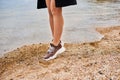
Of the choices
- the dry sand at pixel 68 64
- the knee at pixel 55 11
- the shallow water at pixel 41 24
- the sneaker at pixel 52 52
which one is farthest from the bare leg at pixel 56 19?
the shallow water at pixel 41 24

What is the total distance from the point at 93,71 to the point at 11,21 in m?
4.40

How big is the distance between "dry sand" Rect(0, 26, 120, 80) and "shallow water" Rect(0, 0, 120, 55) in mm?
616

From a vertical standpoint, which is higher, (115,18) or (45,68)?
(45,68)

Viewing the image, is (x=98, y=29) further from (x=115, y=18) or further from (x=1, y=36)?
(x=1, y=36)

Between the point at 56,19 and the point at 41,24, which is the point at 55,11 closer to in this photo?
the point at 56,19

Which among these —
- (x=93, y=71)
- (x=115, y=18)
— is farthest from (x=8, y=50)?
(x=115, y=18)

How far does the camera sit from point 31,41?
18.8ft

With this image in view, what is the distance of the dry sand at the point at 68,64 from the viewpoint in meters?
3.71

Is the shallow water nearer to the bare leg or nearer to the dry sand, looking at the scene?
the dry sand

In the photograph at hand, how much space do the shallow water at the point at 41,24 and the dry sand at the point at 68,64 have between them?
62cm

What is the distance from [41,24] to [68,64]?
341 centimetres

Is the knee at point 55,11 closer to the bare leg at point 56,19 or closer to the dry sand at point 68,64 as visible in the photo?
the bare leg at point 56,19

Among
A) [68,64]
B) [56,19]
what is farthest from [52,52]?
[56,19]

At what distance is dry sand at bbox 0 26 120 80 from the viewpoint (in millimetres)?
3713
